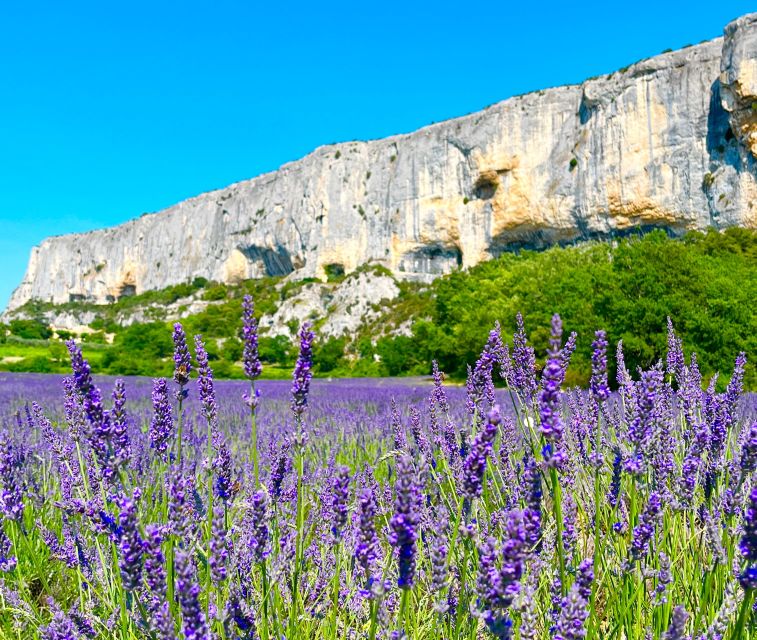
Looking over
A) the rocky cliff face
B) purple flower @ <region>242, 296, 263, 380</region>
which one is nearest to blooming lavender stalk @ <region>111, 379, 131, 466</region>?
purple flower @ <region>242, 296, 263, 380</region>

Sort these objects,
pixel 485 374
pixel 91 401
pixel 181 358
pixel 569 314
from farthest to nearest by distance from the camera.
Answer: pixel 569 314
pixel 485 374
pixel 181 358
pixel 91 401

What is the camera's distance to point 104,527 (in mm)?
1544

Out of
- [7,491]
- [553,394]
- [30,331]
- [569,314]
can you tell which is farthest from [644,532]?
[30,331]

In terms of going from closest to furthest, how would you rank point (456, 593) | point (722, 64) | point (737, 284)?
point (456, 593) < point (737, 284) < point (722, 64)

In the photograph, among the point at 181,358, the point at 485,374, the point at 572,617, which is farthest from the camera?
the point at 485,374

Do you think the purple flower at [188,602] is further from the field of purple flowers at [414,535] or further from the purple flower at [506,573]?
the purple flower at [506,573]

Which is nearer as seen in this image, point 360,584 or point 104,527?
point 104,527

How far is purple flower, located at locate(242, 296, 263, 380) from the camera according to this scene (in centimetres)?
132

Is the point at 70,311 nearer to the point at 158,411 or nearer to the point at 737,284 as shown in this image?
the point at 737,284

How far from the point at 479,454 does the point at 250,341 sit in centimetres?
60

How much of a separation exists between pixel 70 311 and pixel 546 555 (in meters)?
77.6

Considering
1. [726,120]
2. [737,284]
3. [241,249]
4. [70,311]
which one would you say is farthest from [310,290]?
[70,311]

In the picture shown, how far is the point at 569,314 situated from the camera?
1441 centimetres

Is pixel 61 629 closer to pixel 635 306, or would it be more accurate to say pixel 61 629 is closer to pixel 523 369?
pixel 523 369
